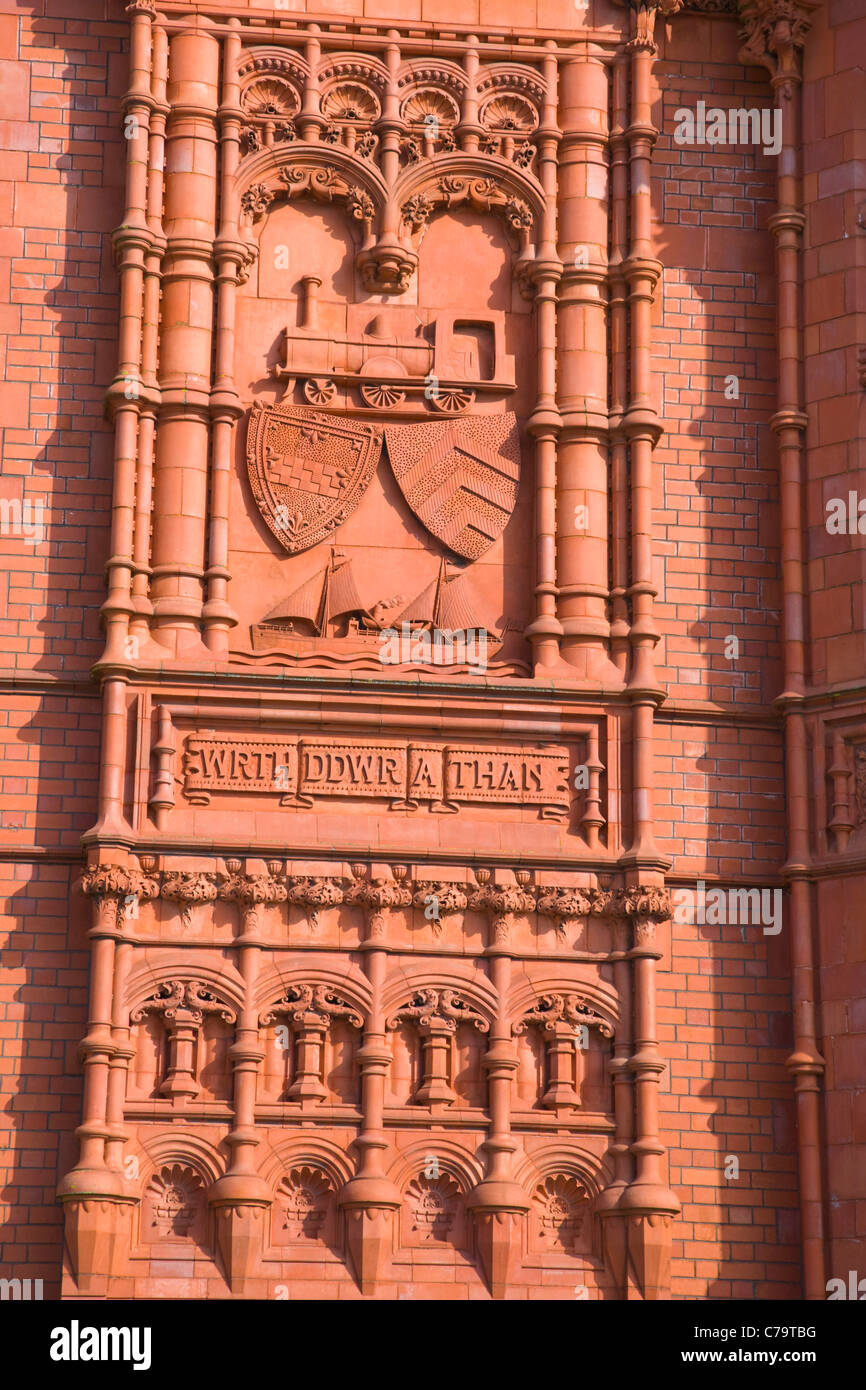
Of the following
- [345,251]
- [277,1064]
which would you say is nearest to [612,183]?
[345,251]

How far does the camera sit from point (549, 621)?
1886cm

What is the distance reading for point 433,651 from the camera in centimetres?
1886

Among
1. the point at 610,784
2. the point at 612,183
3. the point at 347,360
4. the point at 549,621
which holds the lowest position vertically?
the point at 610,784

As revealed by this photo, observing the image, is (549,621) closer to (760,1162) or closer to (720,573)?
(720,573)

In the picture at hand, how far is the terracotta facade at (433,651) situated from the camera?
697 inches

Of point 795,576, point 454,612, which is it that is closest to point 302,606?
point 454,612

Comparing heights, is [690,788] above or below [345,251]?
below

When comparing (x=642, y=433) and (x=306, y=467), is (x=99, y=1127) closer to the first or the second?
(x=306, y=467)

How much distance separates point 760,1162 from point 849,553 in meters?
4.34

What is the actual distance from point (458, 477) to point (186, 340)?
218cm

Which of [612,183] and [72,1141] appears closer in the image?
[72,1141]

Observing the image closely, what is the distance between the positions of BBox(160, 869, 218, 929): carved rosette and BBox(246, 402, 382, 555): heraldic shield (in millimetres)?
2530

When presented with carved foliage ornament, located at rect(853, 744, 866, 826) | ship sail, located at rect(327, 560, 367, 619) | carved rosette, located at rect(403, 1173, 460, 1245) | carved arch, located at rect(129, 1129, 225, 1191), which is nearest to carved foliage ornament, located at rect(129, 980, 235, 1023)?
carved arch, located at rect(129, 1129, 225, 1191)

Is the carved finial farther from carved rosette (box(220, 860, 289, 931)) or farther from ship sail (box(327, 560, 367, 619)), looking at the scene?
carved rosette (box(220, 860, 289, 931))
